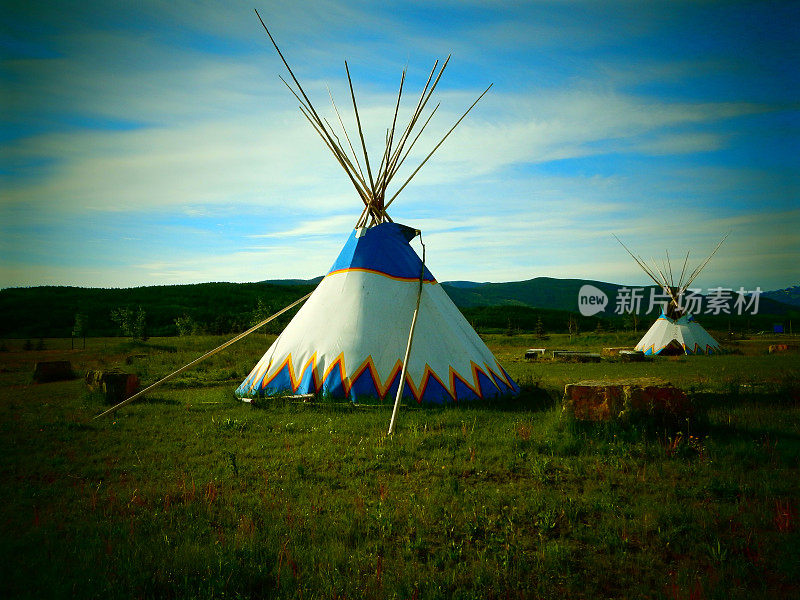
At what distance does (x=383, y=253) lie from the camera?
905cm

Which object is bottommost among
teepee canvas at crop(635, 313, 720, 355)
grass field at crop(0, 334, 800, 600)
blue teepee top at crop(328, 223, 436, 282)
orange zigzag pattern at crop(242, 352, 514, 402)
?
grass field at crop(0, 334, 800, 600)

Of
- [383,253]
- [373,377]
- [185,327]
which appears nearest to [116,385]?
[373,377]

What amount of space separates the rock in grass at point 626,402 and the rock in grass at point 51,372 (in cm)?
1295

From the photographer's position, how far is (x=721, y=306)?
22844 millimetres

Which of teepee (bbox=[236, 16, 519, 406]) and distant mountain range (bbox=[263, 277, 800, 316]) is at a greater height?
distant mountain range (bbox=[263, 277, 800, 316])

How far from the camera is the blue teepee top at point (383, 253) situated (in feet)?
29.2

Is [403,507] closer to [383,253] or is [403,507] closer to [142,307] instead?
[383,253]

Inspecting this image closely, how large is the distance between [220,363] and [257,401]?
804 centimetres

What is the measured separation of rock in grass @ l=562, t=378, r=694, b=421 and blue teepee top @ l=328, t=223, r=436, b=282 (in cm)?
405

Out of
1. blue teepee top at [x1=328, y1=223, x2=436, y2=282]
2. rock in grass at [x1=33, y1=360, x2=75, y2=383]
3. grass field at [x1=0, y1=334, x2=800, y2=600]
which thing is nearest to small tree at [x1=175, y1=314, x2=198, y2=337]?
rock in grass at [x1=33, y1=360, x2=75, y2=383]

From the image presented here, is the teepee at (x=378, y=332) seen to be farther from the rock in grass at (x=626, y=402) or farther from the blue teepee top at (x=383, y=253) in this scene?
the rock in grass at (x=626, y=402)

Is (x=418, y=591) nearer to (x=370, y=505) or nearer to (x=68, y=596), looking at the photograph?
(x=370, y=505)

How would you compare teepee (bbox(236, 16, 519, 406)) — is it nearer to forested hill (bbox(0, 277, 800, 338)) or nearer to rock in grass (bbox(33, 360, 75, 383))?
rock in grass (bbox(33, 360, 75, 383))

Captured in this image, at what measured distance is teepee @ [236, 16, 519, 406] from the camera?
770cm
